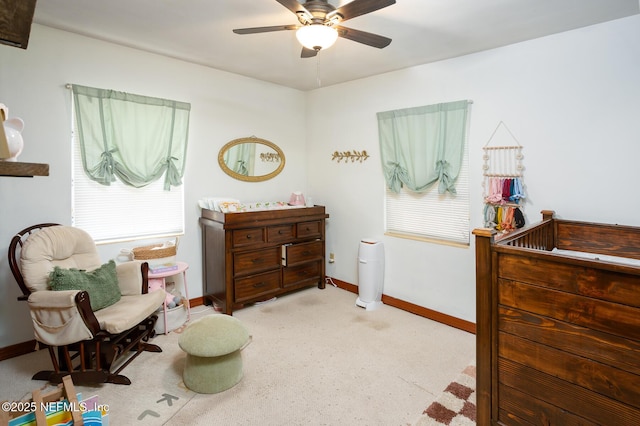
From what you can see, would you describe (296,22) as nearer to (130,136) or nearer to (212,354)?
(130,136)

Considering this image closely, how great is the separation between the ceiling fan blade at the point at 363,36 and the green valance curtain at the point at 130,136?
206cm

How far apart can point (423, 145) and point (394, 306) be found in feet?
5.74

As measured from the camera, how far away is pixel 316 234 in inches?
165

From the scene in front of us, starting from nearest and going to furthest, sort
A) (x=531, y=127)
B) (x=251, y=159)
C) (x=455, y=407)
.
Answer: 1. (x=455, y=407)
2. (x=531, y=127)
3. (x=251, y=159)

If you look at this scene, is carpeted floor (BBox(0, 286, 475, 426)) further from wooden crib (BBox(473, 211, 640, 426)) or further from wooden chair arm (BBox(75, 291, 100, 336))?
wooden crib (BBox(473, 211, 640, 426))

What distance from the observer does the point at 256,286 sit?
366 cm

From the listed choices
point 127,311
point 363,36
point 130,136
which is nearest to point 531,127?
point 363,36

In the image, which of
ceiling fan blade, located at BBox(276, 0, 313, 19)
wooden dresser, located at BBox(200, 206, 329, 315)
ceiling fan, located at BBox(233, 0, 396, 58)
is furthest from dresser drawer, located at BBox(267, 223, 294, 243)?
ceiling fan blade, located at BBox(276, 0, 313, 19)

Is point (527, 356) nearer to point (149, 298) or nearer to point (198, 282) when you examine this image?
point (149, 298)

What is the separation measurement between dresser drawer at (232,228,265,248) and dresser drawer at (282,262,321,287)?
1.71 feet

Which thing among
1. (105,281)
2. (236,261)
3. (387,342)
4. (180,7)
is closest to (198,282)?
(236,261)

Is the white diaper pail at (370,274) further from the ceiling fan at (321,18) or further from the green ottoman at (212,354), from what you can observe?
the ceiling fan at (321,18)

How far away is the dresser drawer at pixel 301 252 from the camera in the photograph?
3.87 m

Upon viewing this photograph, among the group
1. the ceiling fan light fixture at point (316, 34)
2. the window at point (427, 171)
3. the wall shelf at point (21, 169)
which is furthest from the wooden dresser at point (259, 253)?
the wall shelf at point (21, 169)
